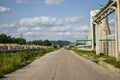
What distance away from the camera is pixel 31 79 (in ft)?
47.5

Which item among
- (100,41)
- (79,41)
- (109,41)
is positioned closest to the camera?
(109,41)

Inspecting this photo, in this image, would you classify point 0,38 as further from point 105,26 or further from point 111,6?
point 111,6

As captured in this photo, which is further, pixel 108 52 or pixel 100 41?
pixel 100 41

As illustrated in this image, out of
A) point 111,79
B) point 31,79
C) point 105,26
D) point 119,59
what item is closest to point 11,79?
point 31,79

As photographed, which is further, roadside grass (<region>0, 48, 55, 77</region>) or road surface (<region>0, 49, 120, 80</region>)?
roadside grass (<region>0, 48, 55, 77</region>)

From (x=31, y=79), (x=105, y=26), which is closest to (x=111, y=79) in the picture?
(x=31, y=79)

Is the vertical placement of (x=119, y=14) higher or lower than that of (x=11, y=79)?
higher

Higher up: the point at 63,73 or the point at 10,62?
the point at 10,62

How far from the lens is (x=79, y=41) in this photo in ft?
641

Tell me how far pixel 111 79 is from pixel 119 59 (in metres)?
11.2

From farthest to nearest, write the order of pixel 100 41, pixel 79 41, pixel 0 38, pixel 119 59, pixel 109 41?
1. pixel 79 41
2. pixel 0 38
3. pixel 100 41
4. pixel 109 41
5. pixel 119 59

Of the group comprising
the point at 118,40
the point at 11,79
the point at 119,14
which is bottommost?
the point at 11,79

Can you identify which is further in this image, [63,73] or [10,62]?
[10,62]

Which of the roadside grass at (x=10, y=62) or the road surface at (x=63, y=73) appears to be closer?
the road surface at (x=63, y=73)
